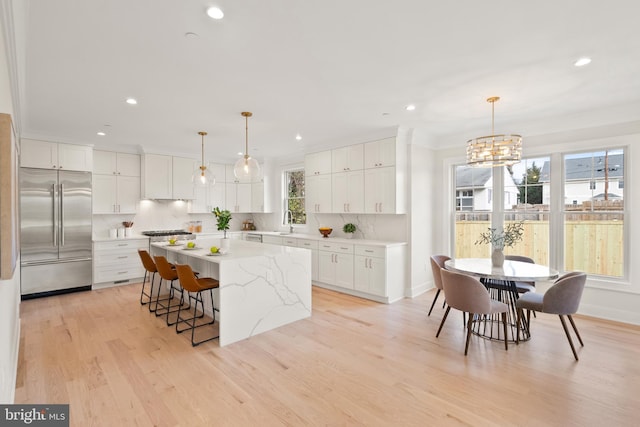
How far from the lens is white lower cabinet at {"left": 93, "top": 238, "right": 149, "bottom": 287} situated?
547 cm

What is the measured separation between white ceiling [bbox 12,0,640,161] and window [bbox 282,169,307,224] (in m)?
2.61

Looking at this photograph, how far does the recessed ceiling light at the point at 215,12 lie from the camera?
1.95 metres

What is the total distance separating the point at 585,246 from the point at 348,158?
3.61 m

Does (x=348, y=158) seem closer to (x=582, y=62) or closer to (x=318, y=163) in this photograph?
(x=318, y=163)

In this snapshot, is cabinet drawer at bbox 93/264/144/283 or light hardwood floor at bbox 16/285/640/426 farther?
cabinet drawer at bbox 93/264/144/283


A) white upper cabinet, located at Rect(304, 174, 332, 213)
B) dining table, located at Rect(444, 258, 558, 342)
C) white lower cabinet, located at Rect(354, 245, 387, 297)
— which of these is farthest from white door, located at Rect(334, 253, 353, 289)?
dining table, located at Rect(444, 258, 558, 342)

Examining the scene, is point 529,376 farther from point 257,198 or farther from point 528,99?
point 257,198

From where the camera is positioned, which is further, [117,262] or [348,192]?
[117,262]

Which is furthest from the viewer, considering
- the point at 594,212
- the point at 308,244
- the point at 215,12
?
the point at 308,244

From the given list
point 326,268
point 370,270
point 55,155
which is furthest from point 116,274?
point 370,270

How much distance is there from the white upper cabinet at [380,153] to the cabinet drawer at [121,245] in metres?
4.38

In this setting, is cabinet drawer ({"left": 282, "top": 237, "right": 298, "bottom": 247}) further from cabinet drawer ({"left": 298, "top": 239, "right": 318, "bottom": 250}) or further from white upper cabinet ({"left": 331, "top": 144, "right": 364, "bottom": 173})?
white upper cabinet ({"left": 331, "top": 144, "right": 364, "bottom": 173})

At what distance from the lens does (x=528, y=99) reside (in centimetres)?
352

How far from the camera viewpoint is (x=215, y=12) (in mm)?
1983
